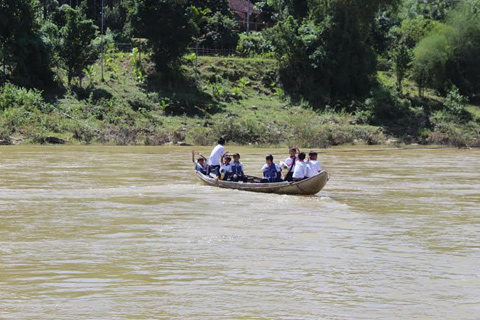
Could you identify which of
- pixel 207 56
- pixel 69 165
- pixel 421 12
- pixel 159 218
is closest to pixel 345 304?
pixel 159 218

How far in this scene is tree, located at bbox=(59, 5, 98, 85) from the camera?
39625mm

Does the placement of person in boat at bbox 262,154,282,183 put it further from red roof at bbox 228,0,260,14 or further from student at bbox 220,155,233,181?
red roof at bbox 228,0,260,14

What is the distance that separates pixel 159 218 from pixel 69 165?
11905 mm

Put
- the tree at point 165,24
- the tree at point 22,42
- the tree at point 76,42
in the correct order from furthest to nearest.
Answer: the tree at point 165,24
the tree at point 76,42
the tree at point 22,42

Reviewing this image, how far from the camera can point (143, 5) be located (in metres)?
41.2

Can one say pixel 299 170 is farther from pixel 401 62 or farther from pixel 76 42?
pixel 401 62

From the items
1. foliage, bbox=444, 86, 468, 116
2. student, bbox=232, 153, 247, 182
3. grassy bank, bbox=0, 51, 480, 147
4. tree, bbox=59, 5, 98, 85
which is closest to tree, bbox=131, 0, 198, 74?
grassy bank, bbox=0, 51, 480, 147

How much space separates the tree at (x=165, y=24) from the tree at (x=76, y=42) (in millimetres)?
2686

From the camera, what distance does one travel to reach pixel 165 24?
41688 millimetres

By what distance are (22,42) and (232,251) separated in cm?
2965

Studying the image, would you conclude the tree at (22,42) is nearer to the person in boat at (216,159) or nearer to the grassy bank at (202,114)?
the grassy bank at (202,114)

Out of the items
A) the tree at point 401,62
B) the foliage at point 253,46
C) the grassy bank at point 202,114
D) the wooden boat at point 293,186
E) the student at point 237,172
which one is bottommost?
the wooden boat at point 293,186

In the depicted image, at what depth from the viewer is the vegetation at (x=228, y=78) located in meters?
38.6

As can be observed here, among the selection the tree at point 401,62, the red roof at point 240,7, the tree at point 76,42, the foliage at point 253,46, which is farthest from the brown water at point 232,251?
the red roof at point 240,7
